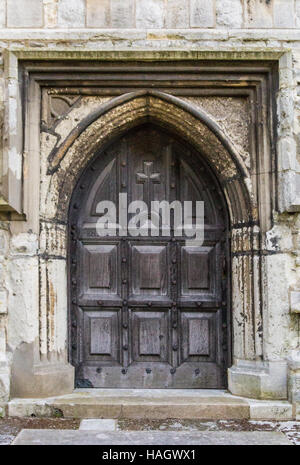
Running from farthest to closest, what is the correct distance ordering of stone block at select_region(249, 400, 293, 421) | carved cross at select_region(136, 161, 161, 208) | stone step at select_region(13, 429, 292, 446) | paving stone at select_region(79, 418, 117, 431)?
carved cross at select_region(136, 161, 161, 208) → stone block at select_region(249, 400, 293, 421) → paving stone at select_region(79, 418, 117, 431) → stone step at select_region(13, 429, 292, 446)

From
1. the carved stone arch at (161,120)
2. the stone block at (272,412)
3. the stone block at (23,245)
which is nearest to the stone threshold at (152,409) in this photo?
the stone block at (272,412)

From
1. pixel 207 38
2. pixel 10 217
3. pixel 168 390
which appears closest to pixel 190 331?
pixel 168 390

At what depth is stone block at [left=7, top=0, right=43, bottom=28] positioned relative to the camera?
4230 millimetres

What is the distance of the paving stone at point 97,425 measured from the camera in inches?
148

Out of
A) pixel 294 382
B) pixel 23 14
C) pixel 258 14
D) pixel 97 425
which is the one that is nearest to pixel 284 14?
pixel 258 14

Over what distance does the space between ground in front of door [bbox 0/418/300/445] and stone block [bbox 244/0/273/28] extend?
9.98ft

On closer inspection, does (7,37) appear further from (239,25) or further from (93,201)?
(239,25)

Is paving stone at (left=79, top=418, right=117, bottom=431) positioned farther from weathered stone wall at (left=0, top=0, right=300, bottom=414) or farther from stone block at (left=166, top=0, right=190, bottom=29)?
stone block at (left=166, top=0, right=190, bottom=29)

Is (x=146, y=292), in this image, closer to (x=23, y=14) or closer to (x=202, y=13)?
(x=202, y=13)

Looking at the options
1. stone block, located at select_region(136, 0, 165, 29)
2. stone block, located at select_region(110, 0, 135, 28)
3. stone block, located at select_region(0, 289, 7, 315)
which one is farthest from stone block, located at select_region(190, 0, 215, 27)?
stone block, located at select_region(0, 289, 7, 315)

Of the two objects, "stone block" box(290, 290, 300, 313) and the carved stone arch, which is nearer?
"stone block" box(290, 290, 300, 313)

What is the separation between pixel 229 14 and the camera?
14.0 ft

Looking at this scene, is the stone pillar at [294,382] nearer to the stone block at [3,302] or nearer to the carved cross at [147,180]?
the carved cross at [147,180]

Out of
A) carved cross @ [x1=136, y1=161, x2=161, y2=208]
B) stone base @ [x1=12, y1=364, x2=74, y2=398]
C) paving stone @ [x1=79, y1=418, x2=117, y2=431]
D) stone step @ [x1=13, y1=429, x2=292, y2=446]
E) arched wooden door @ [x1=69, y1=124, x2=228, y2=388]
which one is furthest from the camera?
carved cross @ [x1=136, y1=161, x2=161, y2=208]
